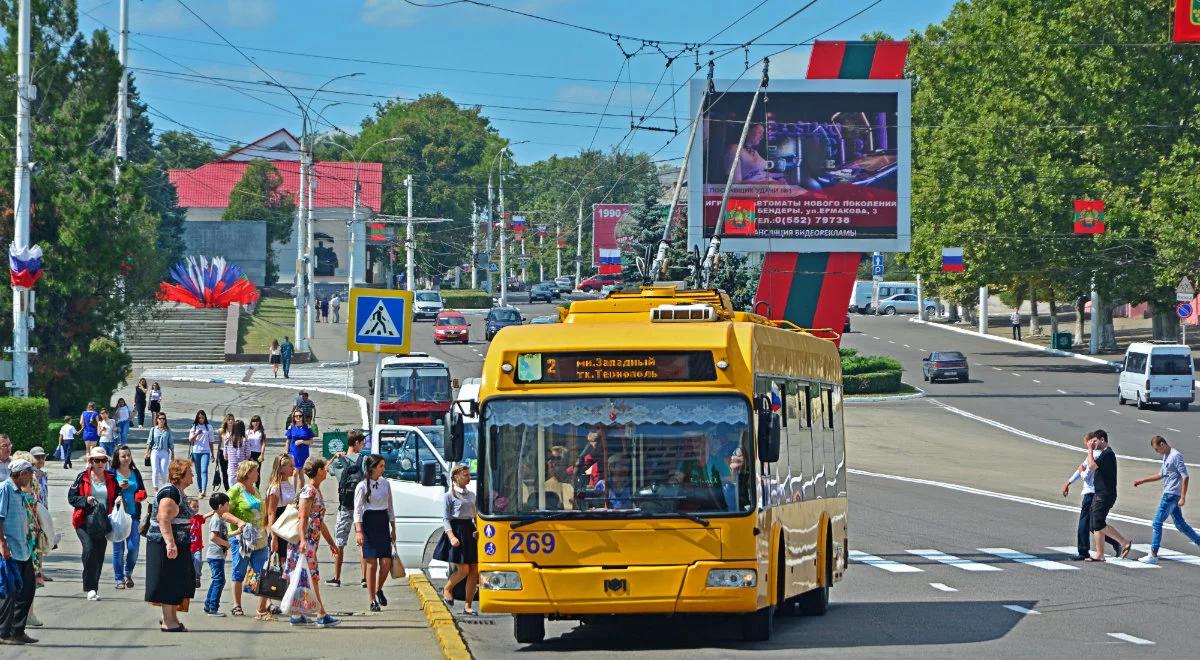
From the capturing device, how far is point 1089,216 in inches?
2586

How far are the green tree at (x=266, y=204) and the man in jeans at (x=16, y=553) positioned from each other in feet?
331

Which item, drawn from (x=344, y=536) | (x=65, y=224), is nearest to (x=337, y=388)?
(x=65, y=224)

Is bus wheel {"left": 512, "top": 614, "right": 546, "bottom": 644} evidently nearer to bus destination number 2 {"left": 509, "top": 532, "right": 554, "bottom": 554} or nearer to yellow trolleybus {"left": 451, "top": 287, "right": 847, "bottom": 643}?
yellow trolleybus {"left": 451, "top": 287, "right": 847, "bottom": 643}

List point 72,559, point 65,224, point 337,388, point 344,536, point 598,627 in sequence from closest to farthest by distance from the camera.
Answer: point 598,627 → point 344,536 → point 72,559 → point 65,224 → point 337,388

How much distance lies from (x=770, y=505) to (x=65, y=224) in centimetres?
3101

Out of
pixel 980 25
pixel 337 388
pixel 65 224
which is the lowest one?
pixel 337 388

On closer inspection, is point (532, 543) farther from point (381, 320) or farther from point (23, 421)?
point (23, 421)

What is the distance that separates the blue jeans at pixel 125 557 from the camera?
1795cm

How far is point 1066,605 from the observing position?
16.8 m

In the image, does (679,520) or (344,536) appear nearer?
(679,520)

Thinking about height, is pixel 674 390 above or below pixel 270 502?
above

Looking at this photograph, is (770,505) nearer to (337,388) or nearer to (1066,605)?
(1066,605)

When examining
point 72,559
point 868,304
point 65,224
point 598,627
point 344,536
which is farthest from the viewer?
A: point 868,304

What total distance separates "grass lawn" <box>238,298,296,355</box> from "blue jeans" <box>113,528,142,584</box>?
176 ft
